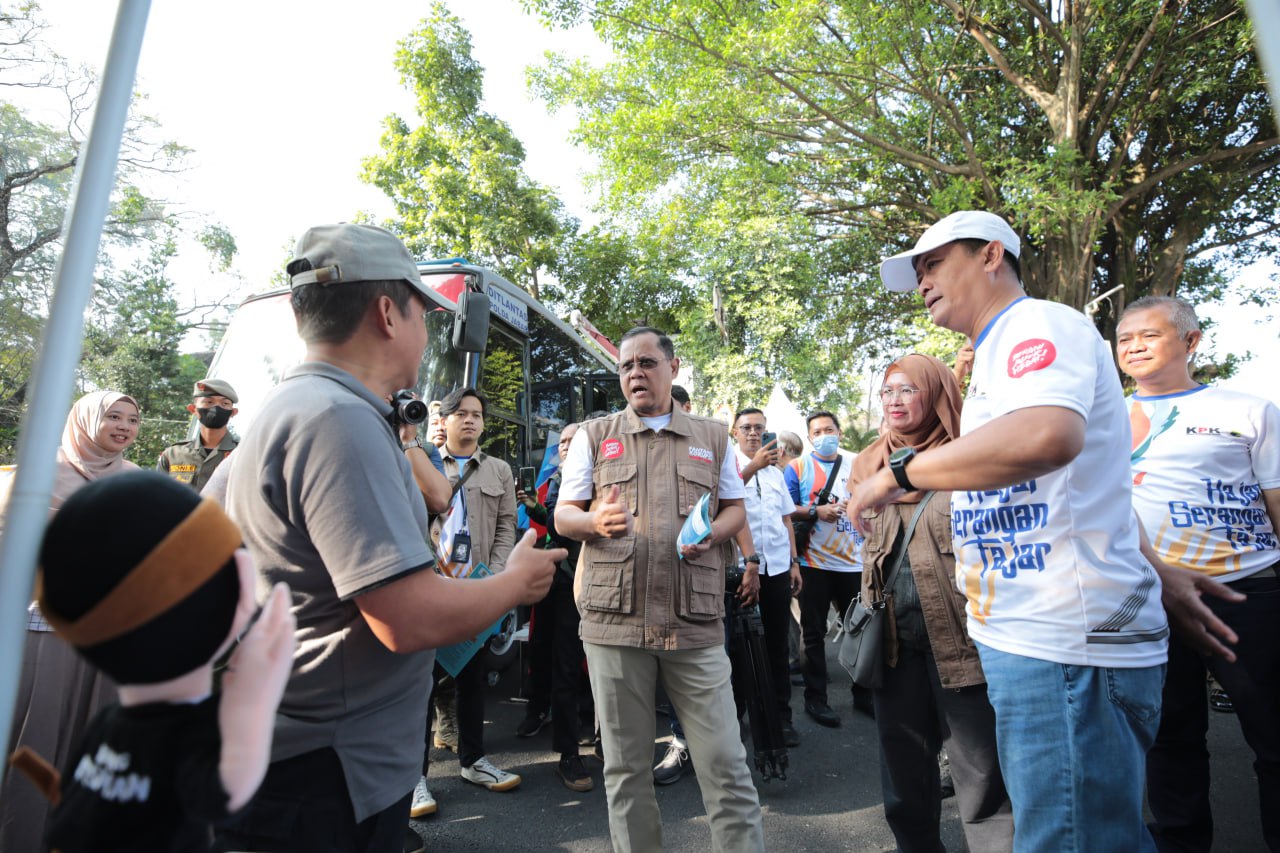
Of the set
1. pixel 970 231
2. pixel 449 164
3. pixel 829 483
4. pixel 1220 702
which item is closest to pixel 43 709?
pixel 970 231

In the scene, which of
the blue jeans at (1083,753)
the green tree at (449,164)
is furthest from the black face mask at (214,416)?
the green tree at (449,164)

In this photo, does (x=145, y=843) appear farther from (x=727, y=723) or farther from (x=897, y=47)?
(x=897, y=47)

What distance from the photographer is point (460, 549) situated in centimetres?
397

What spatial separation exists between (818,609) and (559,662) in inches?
86.7

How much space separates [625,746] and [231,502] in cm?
185

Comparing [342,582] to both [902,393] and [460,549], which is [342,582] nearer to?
[902,393]

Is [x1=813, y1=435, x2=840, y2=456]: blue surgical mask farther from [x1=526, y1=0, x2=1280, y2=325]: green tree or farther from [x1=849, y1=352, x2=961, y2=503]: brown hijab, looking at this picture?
[x1=526, y1=0, x2=1280, y2=325]: green tree

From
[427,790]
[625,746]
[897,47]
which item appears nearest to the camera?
[625,746]

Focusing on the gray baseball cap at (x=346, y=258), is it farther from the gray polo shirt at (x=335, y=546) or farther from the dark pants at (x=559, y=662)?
the dark pants at (x=559, y=662)

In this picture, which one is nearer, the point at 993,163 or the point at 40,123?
the point at 40,123

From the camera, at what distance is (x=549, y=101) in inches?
583

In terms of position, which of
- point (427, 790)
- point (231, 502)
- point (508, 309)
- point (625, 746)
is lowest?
point (427, 790)

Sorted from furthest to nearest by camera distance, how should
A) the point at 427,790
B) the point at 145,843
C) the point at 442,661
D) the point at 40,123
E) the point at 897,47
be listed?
1. the point at 897,47
2. the point at 427,790
3. the point at 442,661
4. the point at 40,123
5. the point at 145,843

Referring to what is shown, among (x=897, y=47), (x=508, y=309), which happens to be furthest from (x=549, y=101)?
(x=508, y=309)
